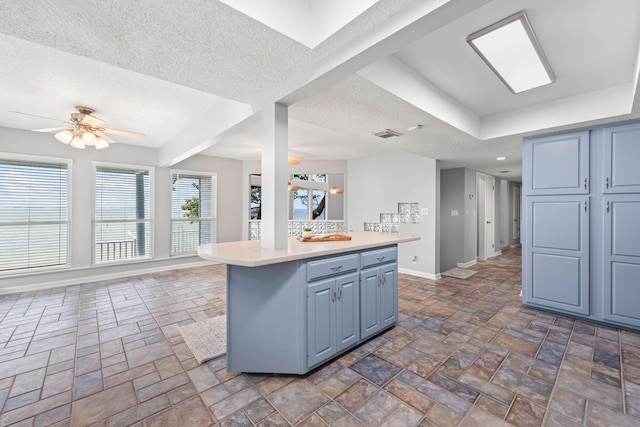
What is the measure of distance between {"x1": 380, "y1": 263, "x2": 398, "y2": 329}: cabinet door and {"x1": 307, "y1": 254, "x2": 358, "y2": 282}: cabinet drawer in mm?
458

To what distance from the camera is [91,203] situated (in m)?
4.77

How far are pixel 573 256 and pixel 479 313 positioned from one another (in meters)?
1.22

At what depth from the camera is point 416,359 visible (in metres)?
2.26

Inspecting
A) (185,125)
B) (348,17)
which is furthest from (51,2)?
(185,125)

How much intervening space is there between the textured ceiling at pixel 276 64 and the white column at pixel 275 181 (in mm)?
247

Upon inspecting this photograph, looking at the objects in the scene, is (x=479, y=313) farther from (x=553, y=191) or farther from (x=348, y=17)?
(x=348, y=17)

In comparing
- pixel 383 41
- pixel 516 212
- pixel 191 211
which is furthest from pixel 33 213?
pixel 516 212

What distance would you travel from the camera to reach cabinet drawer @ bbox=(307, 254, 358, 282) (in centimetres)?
204

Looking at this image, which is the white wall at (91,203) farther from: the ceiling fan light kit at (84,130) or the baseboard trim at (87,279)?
the ceiling fan light kit at (84,130)

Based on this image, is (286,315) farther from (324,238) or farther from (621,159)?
(621,159)

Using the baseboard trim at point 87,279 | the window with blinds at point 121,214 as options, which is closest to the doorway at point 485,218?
the baseboard trim at point 87,279

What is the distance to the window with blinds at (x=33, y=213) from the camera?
4.11 m

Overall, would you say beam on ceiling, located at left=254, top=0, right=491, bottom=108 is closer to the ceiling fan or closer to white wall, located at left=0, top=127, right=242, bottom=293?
the ceiling fan

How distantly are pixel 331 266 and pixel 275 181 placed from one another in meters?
0.83
